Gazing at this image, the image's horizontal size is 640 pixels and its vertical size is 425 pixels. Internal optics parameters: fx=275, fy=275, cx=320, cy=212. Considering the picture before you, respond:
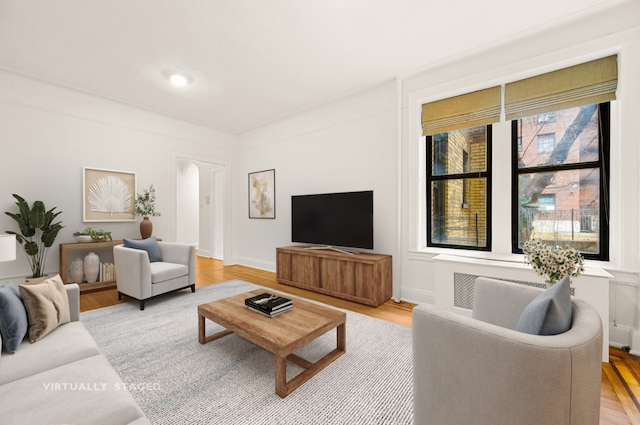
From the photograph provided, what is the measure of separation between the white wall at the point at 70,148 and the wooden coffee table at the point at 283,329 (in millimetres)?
3130

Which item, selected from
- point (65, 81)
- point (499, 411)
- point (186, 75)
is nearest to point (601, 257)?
point (499, 411)

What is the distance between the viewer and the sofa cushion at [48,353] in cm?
130

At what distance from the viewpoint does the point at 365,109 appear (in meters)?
3.85

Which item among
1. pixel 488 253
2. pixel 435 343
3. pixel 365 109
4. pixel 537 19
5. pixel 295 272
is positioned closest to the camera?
pixel 435 343

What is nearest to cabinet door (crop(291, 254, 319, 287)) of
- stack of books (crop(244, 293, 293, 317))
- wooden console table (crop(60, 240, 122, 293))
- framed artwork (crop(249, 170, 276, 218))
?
framed artwork (crop(249, 170, 276, 218))

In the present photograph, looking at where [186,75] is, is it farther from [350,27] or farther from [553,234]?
[553,234]

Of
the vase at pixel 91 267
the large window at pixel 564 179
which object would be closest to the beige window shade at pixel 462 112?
the large window at pixel 564 179

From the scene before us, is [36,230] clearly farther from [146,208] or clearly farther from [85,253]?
[146,208]

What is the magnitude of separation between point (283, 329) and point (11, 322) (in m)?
1.48

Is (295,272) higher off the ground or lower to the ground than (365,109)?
lower

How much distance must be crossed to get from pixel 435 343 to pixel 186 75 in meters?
3.85

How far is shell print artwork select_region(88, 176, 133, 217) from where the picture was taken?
4121 mm

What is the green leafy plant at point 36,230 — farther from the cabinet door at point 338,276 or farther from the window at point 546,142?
the window at point 546,142

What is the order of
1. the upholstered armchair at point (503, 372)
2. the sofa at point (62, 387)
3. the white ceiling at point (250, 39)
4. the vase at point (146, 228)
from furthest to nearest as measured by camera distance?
the vase at point (146, 228)
the white ceiling at point (250, 39)
the sofa at point (62, 387)
the upholstered armchair at point (503, 372)
